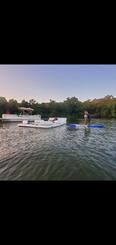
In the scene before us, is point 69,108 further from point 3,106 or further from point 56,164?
point 56,164

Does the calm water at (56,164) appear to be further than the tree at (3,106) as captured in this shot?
No

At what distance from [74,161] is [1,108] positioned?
13977mm

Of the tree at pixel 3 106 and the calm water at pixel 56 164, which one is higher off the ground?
the tree at pixel 3 106

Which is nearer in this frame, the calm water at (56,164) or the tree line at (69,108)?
the calm water at (56,164)

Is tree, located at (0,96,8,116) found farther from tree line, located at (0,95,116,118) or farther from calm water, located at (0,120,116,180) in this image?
calm water, located at (0,120,116,180)

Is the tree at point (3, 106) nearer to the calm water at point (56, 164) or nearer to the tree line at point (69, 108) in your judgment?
the tree line at point (69, 108)

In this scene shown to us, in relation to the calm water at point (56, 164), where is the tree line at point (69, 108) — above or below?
above

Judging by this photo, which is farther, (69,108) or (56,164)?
(69,108)

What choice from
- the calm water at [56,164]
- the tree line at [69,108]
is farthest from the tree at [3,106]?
the calm water at [56,164]

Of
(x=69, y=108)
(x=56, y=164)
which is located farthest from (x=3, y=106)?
(x=56, y=164)

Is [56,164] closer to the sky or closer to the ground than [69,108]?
closer to the ground
